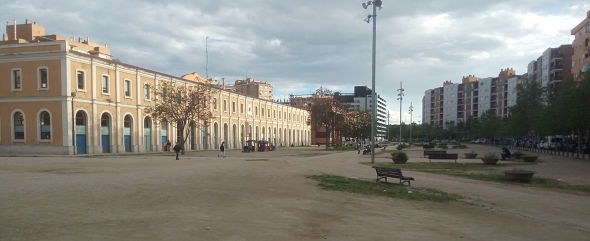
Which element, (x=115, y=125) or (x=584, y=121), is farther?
(x=115, y=125)

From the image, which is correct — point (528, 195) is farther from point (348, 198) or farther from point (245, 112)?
point (245, 112)

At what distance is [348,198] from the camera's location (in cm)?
1359

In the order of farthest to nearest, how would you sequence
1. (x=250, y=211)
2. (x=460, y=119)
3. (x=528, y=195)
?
(x=460, y=119), (x=528, y=195), (x=250, y=211)

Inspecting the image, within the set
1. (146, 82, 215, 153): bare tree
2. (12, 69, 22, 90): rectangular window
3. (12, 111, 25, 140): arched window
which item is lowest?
(12, 111, 25, 140): arched window

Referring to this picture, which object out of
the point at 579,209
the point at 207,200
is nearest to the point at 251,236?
the point at 207,200

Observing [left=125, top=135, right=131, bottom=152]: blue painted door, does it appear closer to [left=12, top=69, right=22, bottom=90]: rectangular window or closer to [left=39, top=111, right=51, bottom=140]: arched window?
[left=39, top=111, right=51, bottom=140]: arched window

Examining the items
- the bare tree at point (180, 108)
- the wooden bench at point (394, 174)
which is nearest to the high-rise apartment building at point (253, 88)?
the bare tree at point (180, 108)

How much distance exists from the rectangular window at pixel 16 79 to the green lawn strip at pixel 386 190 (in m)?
41.3

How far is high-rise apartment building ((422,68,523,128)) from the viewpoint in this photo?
482ft

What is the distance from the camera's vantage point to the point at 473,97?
559ft

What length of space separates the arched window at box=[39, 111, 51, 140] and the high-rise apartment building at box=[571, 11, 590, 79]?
76.5 metres

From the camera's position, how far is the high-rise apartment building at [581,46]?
73.5 m

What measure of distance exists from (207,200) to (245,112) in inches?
2899

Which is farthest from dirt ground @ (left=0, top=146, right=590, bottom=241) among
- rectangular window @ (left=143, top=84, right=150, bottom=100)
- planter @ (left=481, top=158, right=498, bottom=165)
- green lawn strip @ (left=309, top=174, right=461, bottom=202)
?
rectangular window @ (left=143, top=84, right=150, bottom=100)
